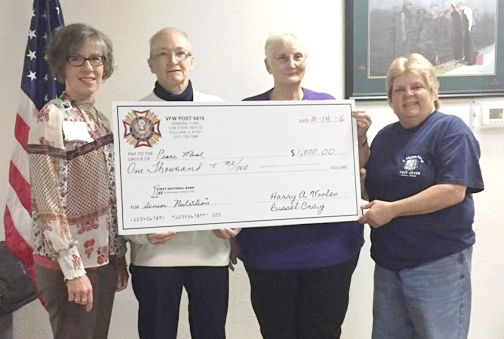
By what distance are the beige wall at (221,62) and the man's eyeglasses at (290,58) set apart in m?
0.58

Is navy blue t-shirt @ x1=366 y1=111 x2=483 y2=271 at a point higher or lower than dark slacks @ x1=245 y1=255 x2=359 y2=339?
higher

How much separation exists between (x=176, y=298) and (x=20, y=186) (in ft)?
2.53

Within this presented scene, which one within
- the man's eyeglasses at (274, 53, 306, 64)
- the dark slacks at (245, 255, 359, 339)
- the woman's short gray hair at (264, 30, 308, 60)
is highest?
the woman's short gray hair at (264, 30, 308, 60)

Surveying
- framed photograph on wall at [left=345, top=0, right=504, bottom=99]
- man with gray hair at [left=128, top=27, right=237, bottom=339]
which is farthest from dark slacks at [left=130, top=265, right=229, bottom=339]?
framed photograph on wall at [left=345, top=0, right=504, bottom=99]

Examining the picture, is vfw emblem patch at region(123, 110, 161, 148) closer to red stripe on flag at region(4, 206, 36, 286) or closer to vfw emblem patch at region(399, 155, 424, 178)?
red stripe on flag at region(4, 206, 36, 286)

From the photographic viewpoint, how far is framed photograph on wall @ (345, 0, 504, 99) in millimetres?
2277

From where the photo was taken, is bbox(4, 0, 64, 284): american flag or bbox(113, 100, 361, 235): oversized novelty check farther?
bbox(4, 0, 64, 284): american flag

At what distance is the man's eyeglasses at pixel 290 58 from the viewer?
65.9 inches

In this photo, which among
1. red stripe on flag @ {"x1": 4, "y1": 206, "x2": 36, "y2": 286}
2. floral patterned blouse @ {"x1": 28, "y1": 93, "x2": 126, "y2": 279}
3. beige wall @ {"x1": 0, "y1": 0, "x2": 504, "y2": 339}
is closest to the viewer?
floral patterned blouse @ {"x1": 28, "y1": 93, "x2": 126, "y2": 279}

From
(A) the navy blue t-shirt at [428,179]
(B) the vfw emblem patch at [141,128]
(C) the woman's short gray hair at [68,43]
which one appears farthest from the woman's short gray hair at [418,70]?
(C) the woman's short gray hair at [68,43]

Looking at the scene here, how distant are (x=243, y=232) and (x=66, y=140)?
0.67m

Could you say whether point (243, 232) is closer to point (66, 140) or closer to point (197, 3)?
point (66, 140)

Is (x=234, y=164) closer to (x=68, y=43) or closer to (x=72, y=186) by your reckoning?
(x=72, y=186)

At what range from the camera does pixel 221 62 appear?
222cm
